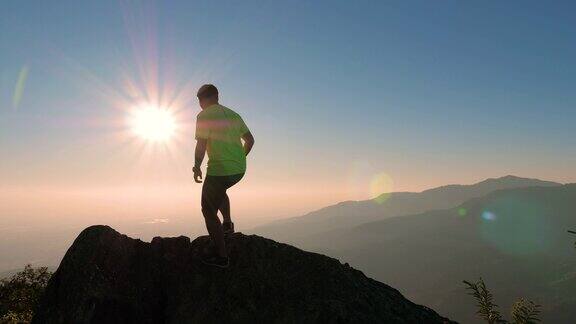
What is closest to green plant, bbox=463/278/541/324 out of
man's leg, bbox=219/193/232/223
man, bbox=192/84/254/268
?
man's leg, bbox=219/193/232/223

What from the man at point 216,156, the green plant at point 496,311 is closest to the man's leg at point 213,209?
the man at point 216,156

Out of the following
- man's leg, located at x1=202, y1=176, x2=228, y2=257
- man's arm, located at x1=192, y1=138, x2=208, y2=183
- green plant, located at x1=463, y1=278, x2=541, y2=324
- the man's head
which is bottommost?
green plant, located at x1=463, y1=278, x2=541, y2=324

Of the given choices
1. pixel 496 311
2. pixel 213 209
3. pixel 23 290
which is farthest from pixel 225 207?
pixel 23 290

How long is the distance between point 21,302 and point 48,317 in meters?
28.7

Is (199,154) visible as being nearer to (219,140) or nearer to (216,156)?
(216,156)

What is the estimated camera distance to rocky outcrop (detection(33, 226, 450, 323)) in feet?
24.3

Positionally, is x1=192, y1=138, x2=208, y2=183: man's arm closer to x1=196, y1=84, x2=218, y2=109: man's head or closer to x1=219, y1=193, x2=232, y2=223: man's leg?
x1=196, y1=84, x2=218, y2=109: man's head

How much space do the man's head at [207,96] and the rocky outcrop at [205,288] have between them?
3048 millimetres

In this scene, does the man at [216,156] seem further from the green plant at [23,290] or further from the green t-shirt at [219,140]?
the green plant at [23,290]

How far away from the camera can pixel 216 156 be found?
26.2ft

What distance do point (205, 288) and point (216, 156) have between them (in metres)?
2.72

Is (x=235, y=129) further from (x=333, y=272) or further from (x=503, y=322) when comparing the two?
(x=503, y=322)

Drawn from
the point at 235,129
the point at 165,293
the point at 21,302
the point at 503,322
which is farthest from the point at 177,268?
the point at 21,302

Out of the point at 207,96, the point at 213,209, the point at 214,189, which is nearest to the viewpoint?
the point at 214,189
